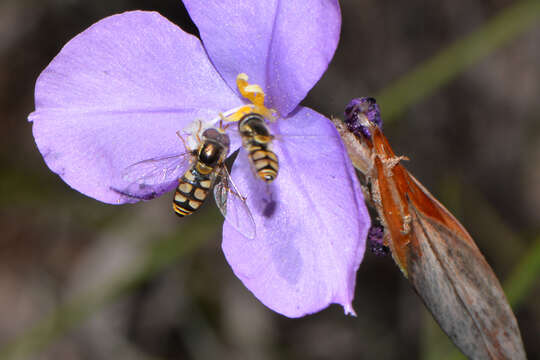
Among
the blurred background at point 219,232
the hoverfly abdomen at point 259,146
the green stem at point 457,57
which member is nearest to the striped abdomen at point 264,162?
the hoverfly abdomen at point 259,146

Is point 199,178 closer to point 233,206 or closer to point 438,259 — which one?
point 233,206

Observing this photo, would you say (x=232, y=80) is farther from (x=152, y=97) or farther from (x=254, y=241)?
(x=254, y=241)

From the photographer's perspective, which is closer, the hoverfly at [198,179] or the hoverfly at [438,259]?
the hoverfly at [438,259]

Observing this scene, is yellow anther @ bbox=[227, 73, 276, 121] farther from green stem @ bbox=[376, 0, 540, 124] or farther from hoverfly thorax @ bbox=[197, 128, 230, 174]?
green stem @ bbox=[376, 0, 540, 124]

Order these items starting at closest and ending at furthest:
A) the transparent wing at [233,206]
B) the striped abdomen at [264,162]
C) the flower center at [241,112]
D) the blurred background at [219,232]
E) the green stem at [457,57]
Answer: the striped abdomen at [264,162] < the transparent wing at [233,206] < the flower center at [241,112] < the green stem at [457,57] < the blurred background at [219,232]

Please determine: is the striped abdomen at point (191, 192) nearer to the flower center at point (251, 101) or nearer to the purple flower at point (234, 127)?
the purple flower at point (234, 127)

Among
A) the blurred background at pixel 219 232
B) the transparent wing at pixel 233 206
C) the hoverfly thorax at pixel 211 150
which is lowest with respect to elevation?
the blurred background at pixel 219 232

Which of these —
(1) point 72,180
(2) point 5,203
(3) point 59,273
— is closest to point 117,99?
(1) point 72,180
